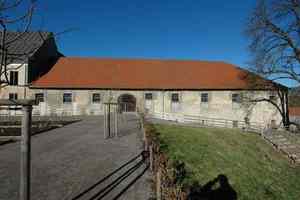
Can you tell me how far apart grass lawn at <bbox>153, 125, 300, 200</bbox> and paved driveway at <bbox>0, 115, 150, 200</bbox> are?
8.24ft

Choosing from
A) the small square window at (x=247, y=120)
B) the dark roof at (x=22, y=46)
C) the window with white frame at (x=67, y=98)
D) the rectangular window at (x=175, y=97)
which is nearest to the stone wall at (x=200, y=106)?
the small square window at (x=247, y=120)

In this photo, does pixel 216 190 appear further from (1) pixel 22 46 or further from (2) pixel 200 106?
(2) pixel 200 106

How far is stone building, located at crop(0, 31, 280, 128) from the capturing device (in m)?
29.4

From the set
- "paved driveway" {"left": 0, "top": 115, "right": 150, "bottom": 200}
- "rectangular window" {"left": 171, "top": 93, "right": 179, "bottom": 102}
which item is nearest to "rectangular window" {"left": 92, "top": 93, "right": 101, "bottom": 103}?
"rectangular window" {"left": 171, "top": 93, "right": 179, "bottom": 102}

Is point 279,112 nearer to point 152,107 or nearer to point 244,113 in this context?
point 244,113

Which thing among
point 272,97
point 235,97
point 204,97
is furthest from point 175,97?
point 272,97

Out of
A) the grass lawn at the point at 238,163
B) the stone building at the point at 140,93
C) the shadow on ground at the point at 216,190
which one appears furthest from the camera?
the stone building at the point at 140,93

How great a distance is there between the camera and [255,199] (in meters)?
10.0

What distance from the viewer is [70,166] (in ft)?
29.1

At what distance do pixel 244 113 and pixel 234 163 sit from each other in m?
18.1

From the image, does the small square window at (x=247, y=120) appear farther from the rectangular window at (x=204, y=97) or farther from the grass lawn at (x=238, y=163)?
the grass lawn at (x=238, y=163)

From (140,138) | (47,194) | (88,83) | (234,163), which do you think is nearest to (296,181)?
(234,163)

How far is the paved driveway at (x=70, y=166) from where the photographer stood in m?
6.59

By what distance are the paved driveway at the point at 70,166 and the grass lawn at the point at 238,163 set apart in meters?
2.51
